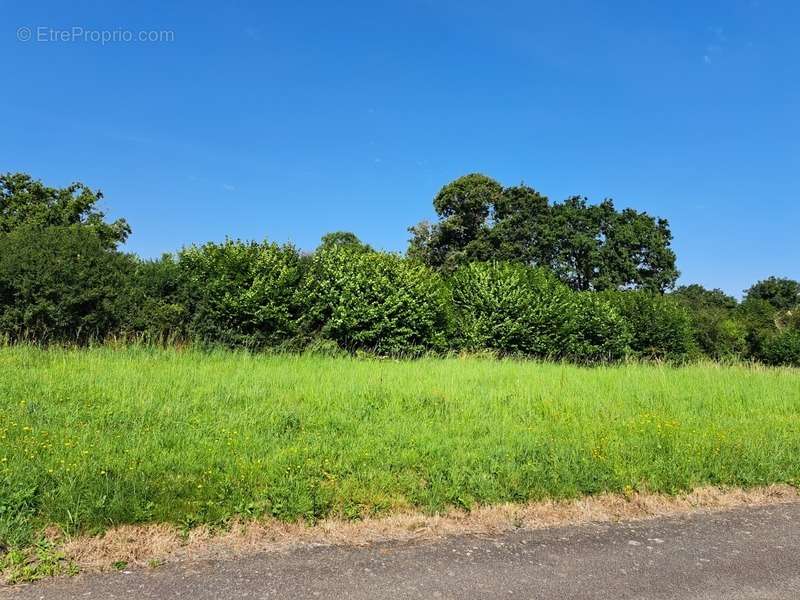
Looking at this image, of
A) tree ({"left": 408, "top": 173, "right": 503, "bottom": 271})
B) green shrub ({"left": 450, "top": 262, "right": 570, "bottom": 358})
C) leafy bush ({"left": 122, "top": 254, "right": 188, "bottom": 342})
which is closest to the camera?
leafy bush ({"left": 122, "top": 254, "right": 188, "bottom": 342})

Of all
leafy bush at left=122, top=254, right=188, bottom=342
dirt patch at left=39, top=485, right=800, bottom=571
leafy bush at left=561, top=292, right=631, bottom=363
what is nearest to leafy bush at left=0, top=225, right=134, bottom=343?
leafy bush at left=122, top=254, right=188, bottom=342

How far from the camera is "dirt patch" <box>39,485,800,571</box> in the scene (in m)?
3.47

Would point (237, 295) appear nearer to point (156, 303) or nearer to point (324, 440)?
point (156, 303)

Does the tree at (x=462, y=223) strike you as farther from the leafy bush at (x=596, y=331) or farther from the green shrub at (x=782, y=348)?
the leafy bush at (x=596, y=331)

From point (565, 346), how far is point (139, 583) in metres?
13.2

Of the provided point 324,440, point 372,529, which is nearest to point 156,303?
point 324,440

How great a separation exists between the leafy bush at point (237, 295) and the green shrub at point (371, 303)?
53cm


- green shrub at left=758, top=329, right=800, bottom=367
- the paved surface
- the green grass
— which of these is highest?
green shrub at left=758, top=329, right=800, bottom=367

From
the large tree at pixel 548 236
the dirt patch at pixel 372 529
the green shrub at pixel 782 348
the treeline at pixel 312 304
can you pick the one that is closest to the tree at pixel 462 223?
the large tree at pixel 548 236

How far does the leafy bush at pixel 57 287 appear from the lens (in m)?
8.95

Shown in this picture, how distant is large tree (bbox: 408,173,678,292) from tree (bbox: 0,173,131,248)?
2227cm

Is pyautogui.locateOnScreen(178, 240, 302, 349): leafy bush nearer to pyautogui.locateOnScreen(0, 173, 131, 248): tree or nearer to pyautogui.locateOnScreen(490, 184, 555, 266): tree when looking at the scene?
pyautogui.locateOnScreen(0, 173, 131, 248): tree

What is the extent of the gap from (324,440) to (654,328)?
16.0 m

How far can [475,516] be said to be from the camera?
4230mm
